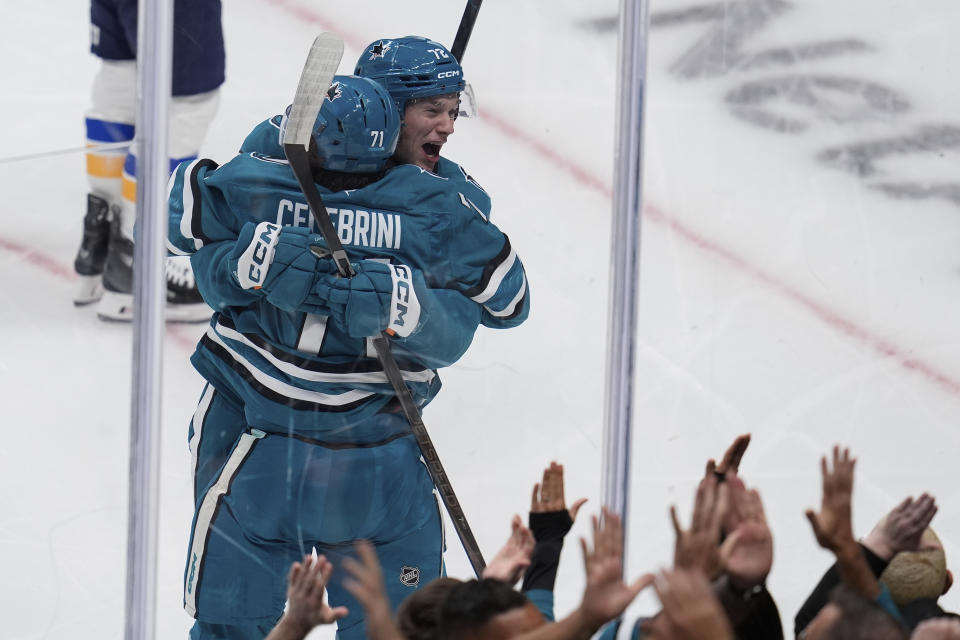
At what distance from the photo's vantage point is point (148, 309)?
234cm

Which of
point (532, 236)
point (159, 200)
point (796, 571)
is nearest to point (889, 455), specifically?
point (796, 571)

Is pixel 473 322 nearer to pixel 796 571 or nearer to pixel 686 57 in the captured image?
pixel 796 571

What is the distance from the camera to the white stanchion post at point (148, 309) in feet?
7.48

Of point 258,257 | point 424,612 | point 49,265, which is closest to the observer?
point 424,612

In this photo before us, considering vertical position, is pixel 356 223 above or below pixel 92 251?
above

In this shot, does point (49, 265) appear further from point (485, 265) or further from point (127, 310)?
point (485, 265)

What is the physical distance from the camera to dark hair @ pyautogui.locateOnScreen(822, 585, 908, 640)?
61.4 inches

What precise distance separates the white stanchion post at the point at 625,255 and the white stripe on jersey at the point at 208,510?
0.79 m

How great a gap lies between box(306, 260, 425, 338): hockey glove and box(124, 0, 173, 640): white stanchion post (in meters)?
0.31

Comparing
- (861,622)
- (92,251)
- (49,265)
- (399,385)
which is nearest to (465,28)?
(399,385)

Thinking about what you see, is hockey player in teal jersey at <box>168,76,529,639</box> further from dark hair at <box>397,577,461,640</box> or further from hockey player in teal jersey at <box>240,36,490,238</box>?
dark hair at <box>397,577,461,640</box>

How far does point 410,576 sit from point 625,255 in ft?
2.64

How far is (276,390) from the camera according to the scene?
2.31 metres

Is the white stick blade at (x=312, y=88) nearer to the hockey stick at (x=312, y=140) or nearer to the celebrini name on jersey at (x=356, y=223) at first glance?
the hockey stick at (x=312, y=140)
